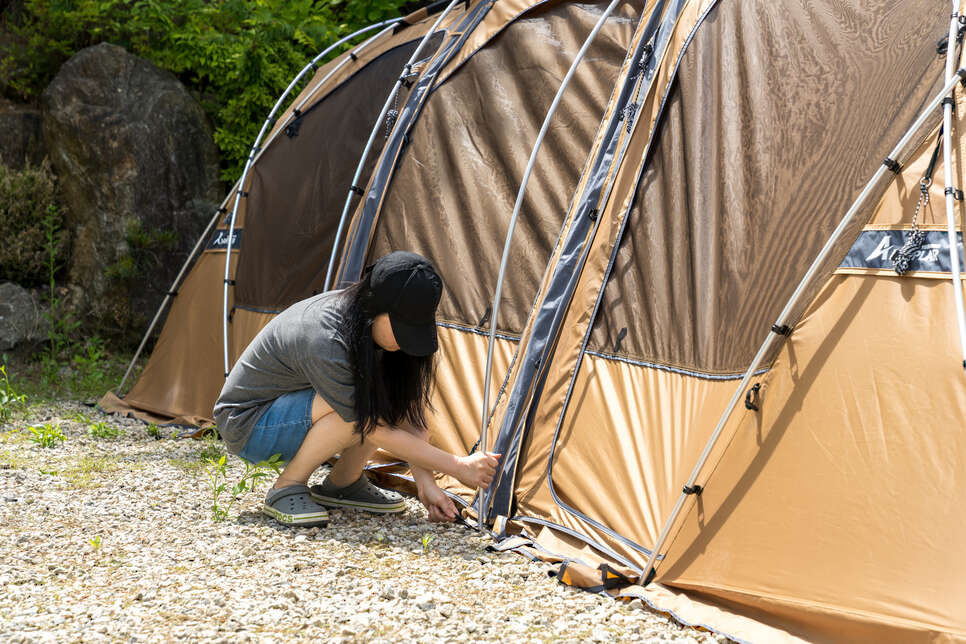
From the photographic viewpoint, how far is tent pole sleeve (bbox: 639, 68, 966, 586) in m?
2.52

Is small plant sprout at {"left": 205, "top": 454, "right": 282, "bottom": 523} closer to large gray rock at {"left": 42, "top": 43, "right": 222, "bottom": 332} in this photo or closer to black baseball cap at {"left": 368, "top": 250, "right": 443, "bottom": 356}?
black baseball cap at {"left": 368, "top": 250, "right": 443, "bottom": 356}

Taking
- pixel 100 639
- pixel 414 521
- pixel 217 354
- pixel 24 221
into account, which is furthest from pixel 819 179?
pixel 24 221

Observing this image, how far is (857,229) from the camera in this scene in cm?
263

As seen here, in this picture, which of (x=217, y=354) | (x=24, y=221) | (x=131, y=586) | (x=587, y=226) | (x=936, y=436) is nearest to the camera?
(x=936, y=436)

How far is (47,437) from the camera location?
479 centimetres

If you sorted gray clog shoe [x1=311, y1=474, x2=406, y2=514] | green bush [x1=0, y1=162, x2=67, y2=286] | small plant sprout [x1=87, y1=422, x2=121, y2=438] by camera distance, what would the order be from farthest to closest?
green bush [x1=0, y1=162, x2=67, y2=286] < small plant sprout [x1=87, y1=422, x2=121, y2=438] < gray clog shoe [x1=311, y1=474, x2=406, y2=514]

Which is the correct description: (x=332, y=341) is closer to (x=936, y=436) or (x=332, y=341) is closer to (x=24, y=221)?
(x=936, y=436)

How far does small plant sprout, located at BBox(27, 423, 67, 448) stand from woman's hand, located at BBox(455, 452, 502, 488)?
2.71 metres

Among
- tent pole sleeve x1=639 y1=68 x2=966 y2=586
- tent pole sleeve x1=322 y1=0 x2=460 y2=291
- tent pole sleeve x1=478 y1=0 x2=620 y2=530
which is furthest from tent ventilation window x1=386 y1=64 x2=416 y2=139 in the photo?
tent pole sleeve x1=639 y1=68 x2=966 y2=586

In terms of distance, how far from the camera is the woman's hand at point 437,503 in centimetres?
339

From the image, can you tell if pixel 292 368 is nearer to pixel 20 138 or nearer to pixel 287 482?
pixel 287 482

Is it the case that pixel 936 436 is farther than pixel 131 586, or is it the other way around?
pixel 131 586

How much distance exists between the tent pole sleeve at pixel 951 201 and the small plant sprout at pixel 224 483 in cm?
233

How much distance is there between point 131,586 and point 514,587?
1170 millimetres
